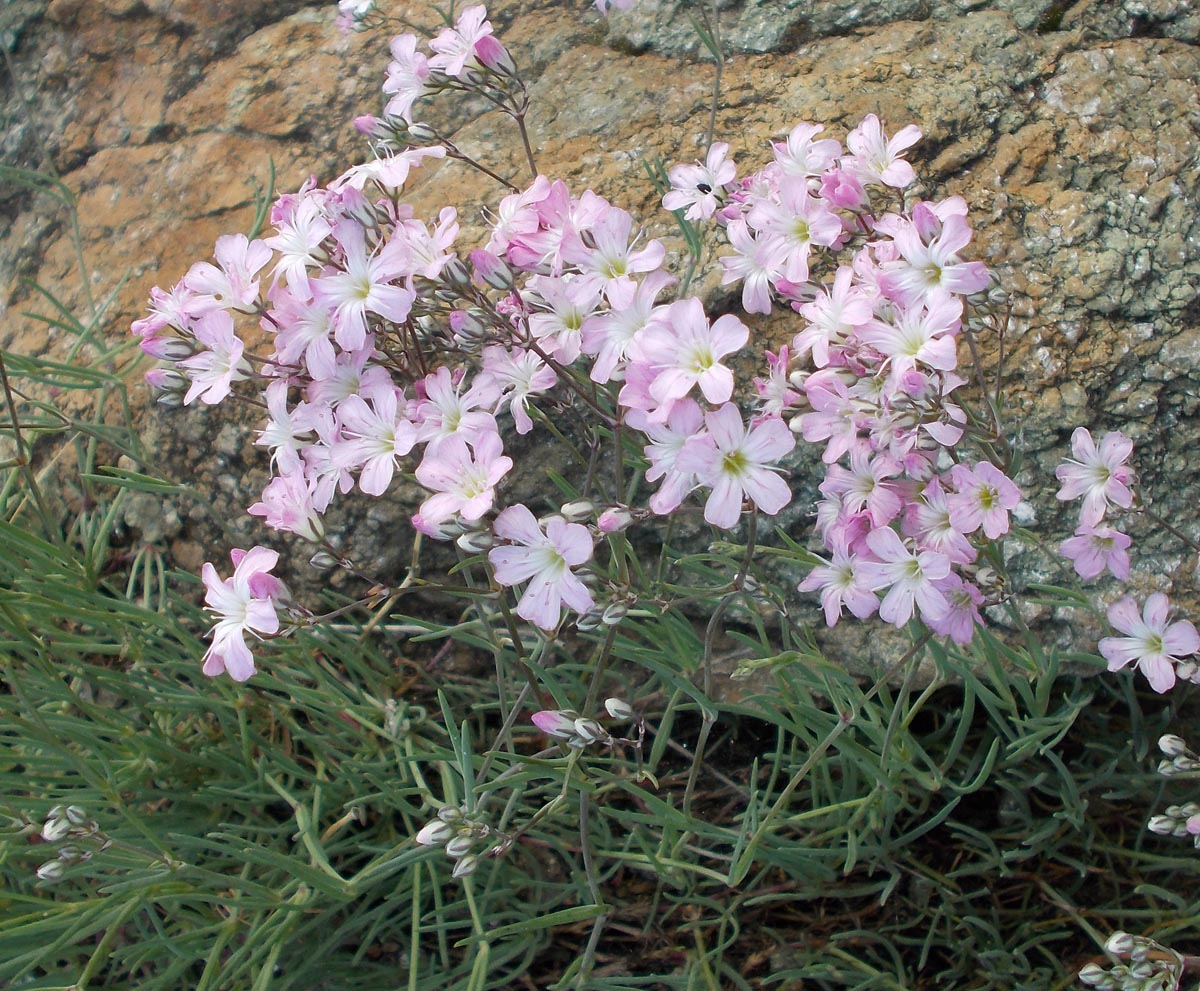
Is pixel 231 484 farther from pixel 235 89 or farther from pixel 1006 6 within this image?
pixel 1006 6

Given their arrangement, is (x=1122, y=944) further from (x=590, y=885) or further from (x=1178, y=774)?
(x=590, y=885)

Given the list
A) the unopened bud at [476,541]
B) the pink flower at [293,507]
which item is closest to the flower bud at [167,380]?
the pink flower at [293,507]

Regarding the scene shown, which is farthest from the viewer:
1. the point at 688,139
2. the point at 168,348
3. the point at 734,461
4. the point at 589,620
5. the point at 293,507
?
the point at 688,139

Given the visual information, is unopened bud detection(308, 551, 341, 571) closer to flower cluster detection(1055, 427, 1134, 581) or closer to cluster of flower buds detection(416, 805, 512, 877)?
cluster of flower buds detection(416, 805, 512, 877)

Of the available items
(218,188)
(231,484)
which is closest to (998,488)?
(231,484)

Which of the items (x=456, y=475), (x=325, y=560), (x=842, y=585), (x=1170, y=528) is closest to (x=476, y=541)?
(x=456, y=475)

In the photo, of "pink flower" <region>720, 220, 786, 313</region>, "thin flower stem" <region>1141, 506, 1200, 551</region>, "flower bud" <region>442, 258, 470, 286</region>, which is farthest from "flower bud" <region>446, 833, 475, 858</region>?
"thin flower stem" <region>1141, 506, 1200, 551</region>
